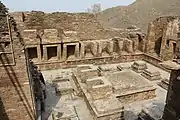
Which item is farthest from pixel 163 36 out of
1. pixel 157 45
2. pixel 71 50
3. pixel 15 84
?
pixel 15 84

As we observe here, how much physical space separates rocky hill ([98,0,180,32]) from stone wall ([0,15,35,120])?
31.9m

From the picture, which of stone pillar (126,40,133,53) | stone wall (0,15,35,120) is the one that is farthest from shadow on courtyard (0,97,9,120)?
stone pillar (126,40,133,53)

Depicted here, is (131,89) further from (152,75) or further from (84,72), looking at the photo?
(152,75)

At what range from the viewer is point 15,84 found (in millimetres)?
5086

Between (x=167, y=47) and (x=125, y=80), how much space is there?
524cm

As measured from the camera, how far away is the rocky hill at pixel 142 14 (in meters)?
39.1

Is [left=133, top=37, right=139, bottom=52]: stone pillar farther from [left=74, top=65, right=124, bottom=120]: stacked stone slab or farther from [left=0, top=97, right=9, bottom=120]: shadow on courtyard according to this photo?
[left=0, top=97, right=9, bottom=120]: shadow on courtyard

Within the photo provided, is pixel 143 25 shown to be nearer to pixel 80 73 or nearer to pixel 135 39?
pixel 135 39

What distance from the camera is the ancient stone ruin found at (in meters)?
4.98

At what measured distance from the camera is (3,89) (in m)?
5.01

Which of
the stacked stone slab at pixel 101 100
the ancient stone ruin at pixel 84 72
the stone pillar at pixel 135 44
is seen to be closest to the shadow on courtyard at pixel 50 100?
the ancient stone ruin at pixel 84 72

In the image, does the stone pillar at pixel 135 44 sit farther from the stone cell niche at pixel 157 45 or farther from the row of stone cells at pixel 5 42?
the row of stone cells at pixel 5 42

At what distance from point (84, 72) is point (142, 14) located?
41.7 meters

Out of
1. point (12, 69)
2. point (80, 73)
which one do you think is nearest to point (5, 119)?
point (12, 69)
